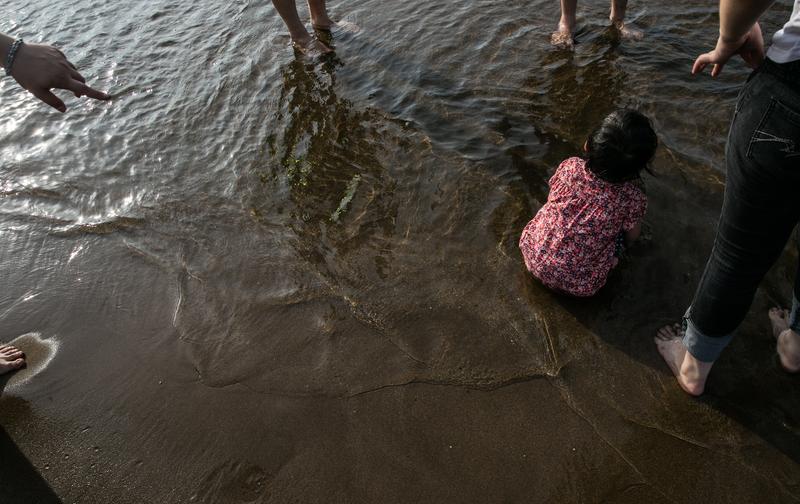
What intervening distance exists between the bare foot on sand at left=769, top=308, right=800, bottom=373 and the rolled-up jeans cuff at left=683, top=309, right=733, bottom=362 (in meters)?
0.38

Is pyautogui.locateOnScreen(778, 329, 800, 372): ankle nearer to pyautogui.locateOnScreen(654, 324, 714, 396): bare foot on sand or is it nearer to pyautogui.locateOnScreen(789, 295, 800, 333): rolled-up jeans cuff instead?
pyautogui.locateOnScreen(789, 295, 800, 333): rolled-up jeans cuff

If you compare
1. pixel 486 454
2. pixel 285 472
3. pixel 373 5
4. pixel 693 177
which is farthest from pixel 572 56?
pixel 285 472

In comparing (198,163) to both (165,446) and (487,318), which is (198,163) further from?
(487,318)

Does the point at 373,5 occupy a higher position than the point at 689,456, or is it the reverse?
the point at 373,5

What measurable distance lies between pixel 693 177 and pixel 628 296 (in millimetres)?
1072

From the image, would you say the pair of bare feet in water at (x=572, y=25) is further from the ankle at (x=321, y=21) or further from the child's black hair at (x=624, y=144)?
the child's black hair at (x=624, y=144)

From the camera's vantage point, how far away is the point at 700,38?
14.3ft

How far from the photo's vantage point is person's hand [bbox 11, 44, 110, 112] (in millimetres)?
2084

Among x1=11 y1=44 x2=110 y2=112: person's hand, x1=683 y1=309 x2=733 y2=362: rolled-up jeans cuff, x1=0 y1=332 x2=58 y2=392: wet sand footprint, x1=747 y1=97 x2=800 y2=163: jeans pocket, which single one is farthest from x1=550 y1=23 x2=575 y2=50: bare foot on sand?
x1=0 y1=332 x2=58 y2=392: wet sand footprint

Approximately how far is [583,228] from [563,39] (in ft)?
8.75

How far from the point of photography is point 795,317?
2.16 m

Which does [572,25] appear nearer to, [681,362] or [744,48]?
[744,48]

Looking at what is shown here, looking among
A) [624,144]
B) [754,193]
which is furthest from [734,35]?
[624,144]

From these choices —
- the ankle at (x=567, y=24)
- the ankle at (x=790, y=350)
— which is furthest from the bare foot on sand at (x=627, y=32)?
the ankle at (x=790, y=350)
